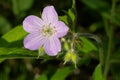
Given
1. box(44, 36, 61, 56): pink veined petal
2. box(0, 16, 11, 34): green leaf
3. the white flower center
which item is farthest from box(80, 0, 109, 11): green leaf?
box(44, 36, 61, 56): pink veined petal

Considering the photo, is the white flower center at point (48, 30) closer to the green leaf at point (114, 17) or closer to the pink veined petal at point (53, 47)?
the pink veined petal at point (53, 47)

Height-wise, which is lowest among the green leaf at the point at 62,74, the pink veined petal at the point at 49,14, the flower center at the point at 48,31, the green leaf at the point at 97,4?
the green leaf at the point at 62,74

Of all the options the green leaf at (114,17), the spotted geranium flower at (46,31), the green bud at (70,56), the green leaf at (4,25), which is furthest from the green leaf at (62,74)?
the green leaf at (4,25)

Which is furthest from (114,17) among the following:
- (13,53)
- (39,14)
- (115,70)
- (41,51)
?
(13,53)

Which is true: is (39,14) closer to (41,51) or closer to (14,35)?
(14,35)

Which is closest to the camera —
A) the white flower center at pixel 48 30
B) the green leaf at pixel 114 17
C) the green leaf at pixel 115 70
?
the white flower center at pixel 48 30

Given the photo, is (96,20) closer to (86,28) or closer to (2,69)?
(86,28)

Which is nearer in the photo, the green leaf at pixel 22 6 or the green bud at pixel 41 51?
the green bud at pixel 41 51

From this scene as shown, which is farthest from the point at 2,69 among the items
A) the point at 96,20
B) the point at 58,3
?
the point at 96,20
